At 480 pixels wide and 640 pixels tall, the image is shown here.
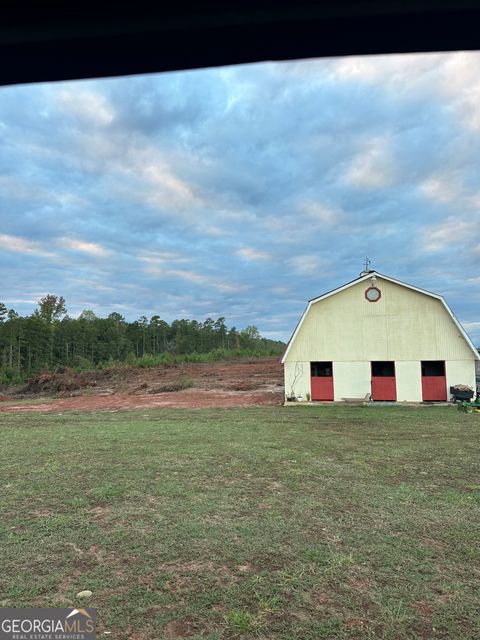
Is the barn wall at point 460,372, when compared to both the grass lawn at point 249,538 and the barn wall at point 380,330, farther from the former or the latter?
the grass lawn at point 249,538

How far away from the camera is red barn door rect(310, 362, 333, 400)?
62.6 ft

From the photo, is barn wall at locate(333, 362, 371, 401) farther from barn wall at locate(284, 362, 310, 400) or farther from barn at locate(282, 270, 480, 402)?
barn wall at locate(284, 362, 310, 400)

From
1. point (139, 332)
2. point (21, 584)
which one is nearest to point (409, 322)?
point (21, 584)

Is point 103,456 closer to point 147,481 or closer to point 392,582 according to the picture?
point 147,481

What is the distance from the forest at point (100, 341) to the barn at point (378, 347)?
31.5 metres

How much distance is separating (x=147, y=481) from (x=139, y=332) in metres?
73.9

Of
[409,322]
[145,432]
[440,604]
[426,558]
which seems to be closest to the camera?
[440,604]

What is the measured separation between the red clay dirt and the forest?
9.70 metres

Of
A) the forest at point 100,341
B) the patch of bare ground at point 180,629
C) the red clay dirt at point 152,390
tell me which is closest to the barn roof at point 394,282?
the red clay dirt at point 152,390

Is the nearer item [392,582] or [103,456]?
[392,582]

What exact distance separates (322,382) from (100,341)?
5761cm

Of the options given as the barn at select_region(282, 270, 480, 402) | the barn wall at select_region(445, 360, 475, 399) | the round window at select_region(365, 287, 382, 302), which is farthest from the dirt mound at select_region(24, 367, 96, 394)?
the barn wall at select_region(445, 360, 475, 399)

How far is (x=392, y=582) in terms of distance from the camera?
3.49 metres

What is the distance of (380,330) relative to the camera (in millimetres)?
18609
